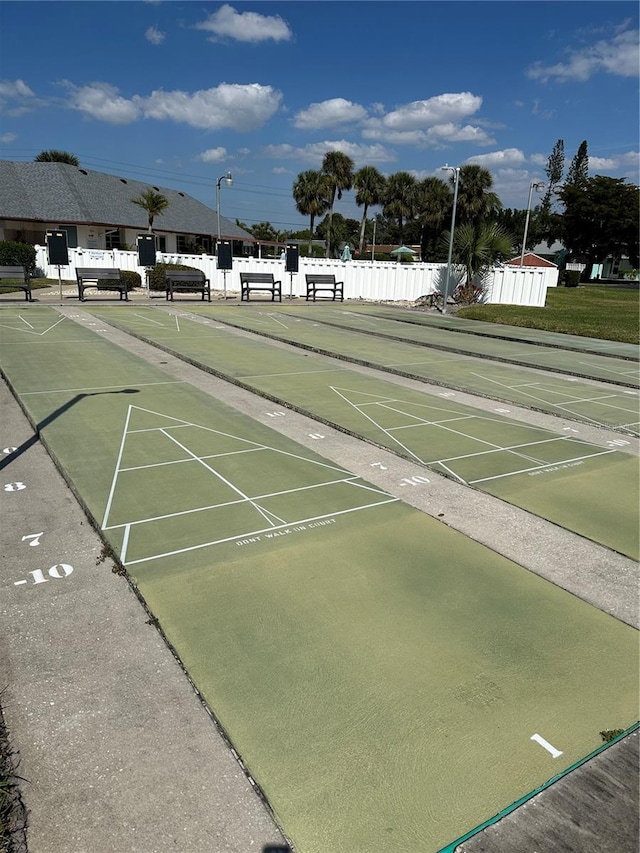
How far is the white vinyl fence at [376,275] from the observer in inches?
1197

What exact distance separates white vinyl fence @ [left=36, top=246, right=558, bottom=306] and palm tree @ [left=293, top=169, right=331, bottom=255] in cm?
2747

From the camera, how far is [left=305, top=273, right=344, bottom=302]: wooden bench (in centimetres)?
2911

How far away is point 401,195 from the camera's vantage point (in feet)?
212

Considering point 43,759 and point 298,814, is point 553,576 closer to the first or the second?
point 298,814

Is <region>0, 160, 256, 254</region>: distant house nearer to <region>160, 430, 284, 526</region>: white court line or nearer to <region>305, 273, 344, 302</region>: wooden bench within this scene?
<region>305, 273, 344, 302</region>: wooden bench

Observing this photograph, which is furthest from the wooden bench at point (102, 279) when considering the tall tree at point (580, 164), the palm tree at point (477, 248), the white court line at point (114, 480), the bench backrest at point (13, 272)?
the tall tree at point (580, 164)

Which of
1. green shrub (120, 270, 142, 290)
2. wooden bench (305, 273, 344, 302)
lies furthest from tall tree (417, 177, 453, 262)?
green shrub (120, 270, 142, 290)

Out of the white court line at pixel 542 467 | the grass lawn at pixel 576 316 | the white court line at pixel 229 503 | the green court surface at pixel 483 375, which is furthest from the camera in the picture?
the grass lawn at pixel 576 316

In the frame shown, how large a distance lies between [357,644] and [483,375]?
10.3 metres

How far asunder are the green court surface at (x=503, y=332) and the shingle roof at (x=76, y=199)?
24695 mm

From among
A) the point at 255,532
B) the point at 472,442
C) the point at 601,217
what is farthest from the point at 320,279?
the point at 601,217

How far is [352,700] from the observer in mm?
3480

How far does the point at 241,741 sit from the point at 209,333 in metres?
15.7

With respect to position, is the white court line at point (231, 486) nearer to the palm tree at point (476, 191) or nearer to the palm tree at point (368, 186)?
the palm tree at point (476, 191)
